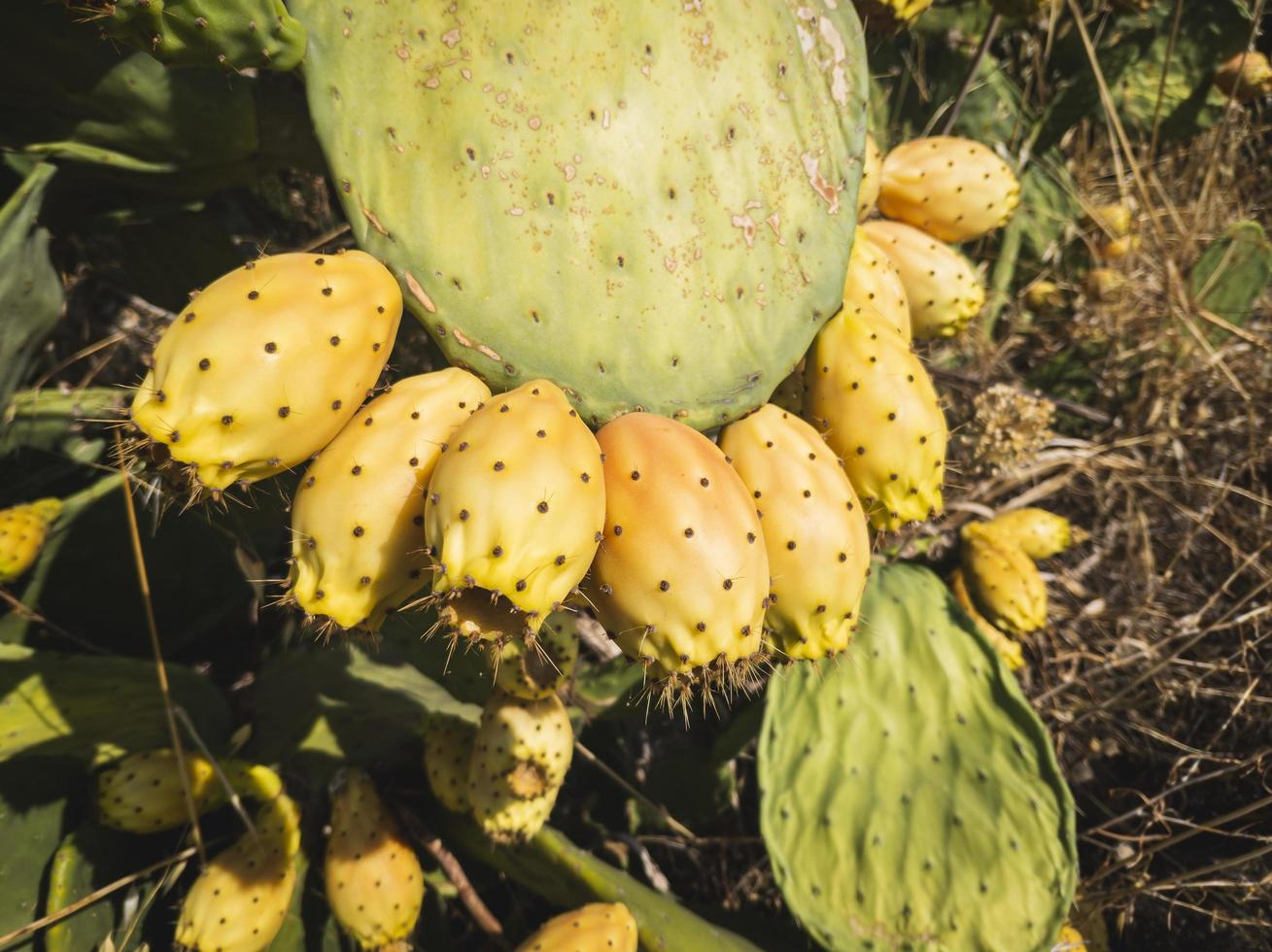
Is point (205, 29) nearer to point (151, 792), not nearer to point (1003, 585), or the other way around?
point (151, 792)

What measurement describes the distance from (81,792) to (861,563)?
127 cm

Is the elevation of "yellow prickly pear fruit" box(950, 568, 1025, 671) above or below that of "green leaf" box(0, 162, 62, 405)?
below

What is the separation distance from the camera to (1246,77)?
197 centimetres

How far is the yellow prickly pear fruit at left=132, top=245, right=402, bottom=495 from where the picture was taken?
0.76 metres

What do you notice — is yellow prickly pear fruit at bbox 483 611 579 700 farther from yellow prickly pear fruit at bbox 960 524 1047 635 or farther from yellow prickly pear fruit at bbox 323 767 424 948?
yellow prickly pear fruit at bbox 960 524 1047 635

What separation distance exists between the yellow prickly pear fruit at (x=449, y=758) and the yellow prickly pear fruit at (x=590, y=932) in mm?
238

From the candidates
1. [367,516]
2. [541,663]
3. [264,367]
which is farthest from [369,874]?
[264,367]

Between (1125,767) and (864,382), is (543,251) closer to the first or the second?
(864,382)

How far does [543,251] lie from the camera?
0.98 m

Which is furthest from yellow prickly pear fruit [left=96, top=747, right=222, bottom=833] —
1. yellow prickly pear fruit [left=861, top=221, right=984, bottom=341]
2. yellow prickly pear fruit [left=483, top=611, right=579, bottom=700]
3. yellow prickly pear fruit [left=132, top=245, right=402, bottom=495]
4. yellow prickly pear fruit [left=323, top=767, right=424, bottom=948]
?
yellow prickly pear fruit [left=861, top=221, right=984, bottom=341]

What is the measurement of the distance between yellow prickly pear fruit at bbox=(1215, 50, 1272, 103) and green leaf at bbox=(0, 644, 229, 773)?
2540 mm

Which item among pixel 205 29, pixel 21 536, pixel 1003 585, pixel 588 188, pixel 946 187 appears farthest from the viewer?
pixel 1003 585

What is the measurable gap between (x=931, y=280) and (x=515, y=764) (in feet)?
3.20

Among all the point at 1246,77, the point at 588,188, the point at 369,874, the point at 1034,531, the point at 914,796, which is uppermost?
the point at 1246,77
